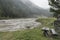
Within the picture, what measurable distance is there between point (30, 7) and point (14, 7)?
1.32m

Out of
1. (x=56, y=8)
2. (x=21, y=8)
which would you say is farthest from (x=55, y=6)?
(x=21, y=8)

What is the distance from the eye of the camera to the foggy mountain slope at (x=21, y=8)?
48.9ft

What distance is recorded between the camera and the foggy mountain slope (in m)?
14.9

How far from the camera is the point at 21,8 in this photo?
1526 centimetres

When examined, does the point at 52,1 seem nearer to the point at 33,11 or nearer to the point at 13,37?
the point at 13,37

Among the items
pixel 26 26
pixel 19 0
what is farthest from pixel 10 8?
pixel 26 26

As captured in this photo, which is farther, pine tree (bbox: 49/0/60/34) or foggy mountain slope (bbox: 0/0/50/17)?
foggy mountain slope (bbox: 0/0/50/17)

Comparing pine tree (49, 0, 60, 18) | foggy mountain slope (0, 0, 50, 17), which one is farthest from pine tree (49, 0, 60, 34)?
foggy mountain slope (0, 0, 50, 17)

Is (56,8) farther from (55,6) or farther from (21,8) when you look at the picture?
(21,8)

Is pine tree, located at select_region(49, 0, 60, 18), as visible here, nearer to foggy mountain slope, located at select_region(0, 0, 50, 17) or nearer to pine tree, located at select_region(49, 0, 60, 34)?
pine tree, located at select_region(49, 0, 60, 34)

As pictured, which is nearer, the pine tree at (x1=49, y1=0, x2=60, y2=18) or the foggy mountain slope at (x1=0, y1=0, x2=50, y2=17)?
the pine tree at (x1=49, y1=0, x2=60, y2=18)

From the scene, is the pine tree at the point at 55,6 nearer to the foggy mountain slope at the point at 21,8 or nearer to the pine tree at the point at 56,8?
the pine tree at the point at 56,8

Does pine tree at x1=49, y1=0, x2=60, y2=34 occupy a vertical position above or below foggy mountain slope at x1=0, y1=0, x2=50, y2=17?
above

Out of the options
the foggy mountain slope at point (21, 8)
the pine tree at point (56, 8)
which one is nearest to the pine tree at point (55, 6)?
the pine tree at point (56, 8)
